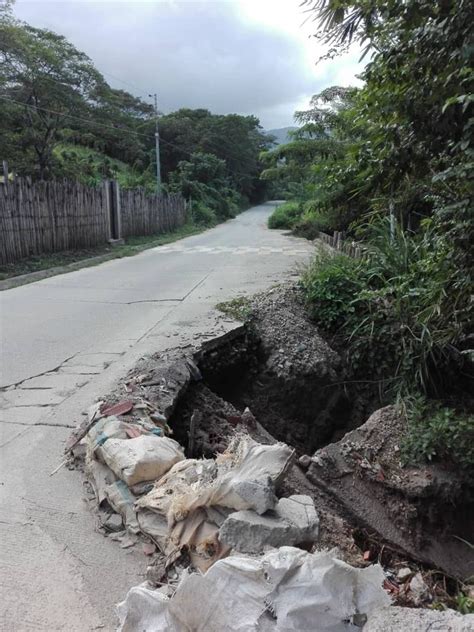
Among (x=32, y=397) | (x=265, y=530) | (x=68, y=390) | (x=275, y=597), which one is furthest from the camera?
(x=68, y=390)

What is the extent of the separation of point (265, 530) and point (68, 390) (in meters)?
2.74

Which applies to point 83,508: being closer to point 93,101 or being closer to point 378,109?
point 378,109

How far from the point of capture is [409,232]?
23.3ft

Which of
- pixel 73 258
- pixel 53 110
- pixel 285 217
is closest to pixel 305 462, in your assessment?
pixel 73 258

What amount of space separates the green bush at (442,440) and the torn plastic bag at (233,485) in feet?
6.03

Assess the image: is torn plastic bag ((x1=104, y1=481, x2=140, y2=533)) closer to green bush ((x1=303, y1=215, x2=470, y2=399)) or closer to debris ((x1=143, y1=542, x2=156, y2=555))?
debris ((x1=143, y1=542, x2=156, y2=555))

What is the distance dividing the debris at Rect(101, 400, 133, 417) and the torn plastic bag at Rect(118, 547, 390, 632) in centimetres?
178

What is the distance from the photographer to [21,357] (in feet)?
16.5

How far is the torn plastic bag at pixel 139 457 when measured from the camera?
264 cm

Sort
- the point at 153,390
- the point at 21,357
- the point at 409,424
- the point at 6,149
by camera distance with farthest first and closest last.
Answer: the point at 6,149
the point at 21,357
the point at 409,424
the point at 153,390

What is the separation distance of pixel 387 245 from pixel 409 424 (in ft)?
9.57

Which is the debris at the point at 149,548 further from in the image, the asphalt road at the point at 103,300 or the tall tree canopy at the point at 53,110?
the tall tree canopy at the point at 53,110

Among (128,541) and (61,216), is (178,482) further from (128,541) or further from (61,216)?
(61,216)

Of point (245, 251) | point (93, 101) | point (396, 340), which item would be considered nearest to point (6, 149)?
point (93, 101)
